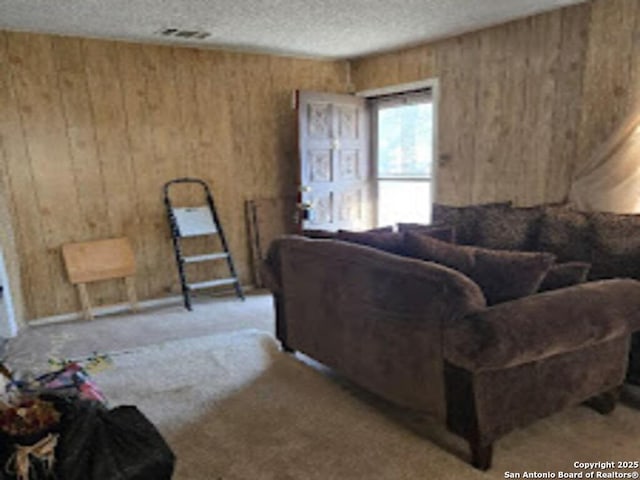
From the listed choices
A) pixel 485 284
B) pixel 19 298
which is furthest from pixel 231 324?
pixel 485 284

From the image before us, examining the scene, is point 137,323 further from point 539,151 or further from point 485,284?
point 539,151

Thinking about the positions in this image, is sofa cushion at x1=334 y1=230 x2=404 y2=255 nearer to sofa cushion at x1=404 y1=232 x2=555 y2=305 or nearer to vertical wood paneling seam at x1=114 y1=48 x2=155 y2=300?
sofa cushion at x1=404 y1=232 x2=555 y2=305

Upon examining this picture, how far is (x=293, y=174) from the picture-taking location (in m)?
4.89

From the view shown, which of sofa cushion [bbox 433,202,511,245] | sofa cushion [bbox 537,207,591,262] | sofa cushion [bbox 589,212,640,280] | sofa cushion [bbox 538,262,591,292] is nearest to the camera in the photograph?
sofa cushion [bbox 538,262,591,292]

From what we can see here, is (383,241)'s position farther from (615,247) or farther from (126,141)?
(126,141)

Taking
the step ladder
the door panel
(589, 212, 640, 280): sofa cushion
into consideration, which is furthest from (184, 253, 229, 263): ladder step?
(589, 212, 640, 280): sofa cushion

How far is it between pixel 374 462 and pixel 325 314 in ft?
2.65

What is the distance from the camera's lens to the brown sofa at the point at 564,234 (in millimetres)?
2512

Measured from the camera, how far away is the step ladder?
13.6ft

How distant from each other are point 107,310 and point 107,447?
2.86 m

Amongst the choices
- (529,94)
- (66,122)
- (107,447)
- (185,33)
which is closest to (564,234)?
(529,94)

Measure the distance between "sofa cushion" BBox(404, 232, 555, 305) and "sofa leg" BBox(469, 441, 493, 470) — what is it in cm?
57

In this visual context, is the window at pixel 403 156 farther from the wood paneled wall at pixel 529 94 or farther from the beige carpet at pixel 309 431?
the beige carpet at pixel 309 431

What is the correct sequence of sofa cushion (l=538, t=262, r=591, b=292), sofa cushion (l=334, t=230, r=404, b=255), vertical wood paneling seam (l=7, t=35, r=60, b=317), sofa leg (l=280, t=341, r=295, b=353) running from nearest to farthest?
sofa cushion (l=538, t=262, r=591, b=292)
sofa cushion (l=334, t=230, r=404, b=255)
sofa leg (l=280, t=341, r=295, b=353)
vertical wood paneling seam (l=7, t=35, r=60, b=317)
